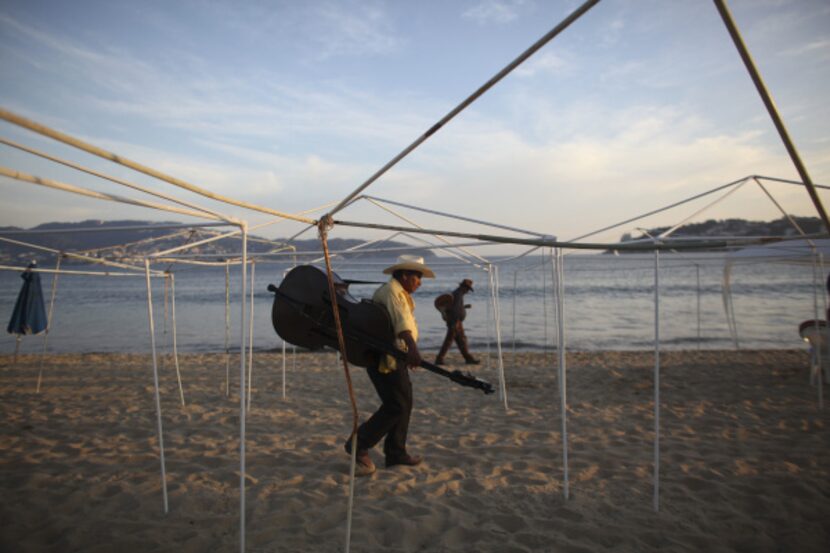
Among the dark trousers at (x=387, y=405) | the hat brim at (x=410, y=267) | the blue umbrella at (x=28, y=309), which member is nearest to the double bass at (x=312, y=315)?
the dark trousers at (x=387, y=405)

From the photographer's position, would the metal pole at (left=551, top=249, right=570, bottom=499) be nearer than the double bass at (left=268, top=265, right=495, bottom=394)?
No

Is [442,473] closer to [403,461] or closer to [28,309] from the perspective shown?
[403,461]

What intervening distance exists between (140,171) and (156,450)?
424 cm

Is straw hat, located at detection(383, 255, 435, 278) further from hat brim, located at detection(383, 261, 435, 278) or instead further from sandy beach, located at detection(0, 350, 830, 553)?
sandy beach, located at detection(0, 350, 830, 553)

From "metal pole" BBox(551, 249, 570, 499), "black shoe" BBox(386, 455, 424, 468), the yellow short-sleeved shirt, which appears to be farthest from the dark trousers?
"metal pole" BBox(551, 249, 570, 499)

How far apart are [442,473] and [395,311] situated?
163 centimetres

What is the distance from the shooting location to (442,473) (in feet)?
13.5

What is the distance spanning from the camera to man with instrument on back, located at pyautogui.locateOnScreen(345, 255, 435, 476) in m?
3.73

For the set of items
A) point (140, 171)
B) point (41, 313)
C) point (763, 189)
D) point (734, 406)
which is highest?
point (763, 189)

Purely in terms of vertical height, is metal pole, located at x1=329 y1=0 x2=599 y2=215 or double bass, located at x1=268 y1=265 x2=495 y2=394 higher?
metal pole, located at x1=329 y1=0 x2=599 y2=215

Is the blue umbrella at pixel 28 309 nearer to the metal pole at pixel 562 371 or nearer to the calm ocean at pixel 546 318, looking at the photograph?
the calm ocean at pixel 546 318

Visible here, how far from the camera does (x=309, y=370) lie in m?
10.0

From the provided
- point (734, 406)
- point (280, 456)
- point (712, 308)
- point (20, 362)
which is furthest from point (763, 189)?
point (712, 308)

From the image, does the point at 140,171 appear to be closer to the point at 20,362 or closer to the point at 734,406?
the point at 734,406
